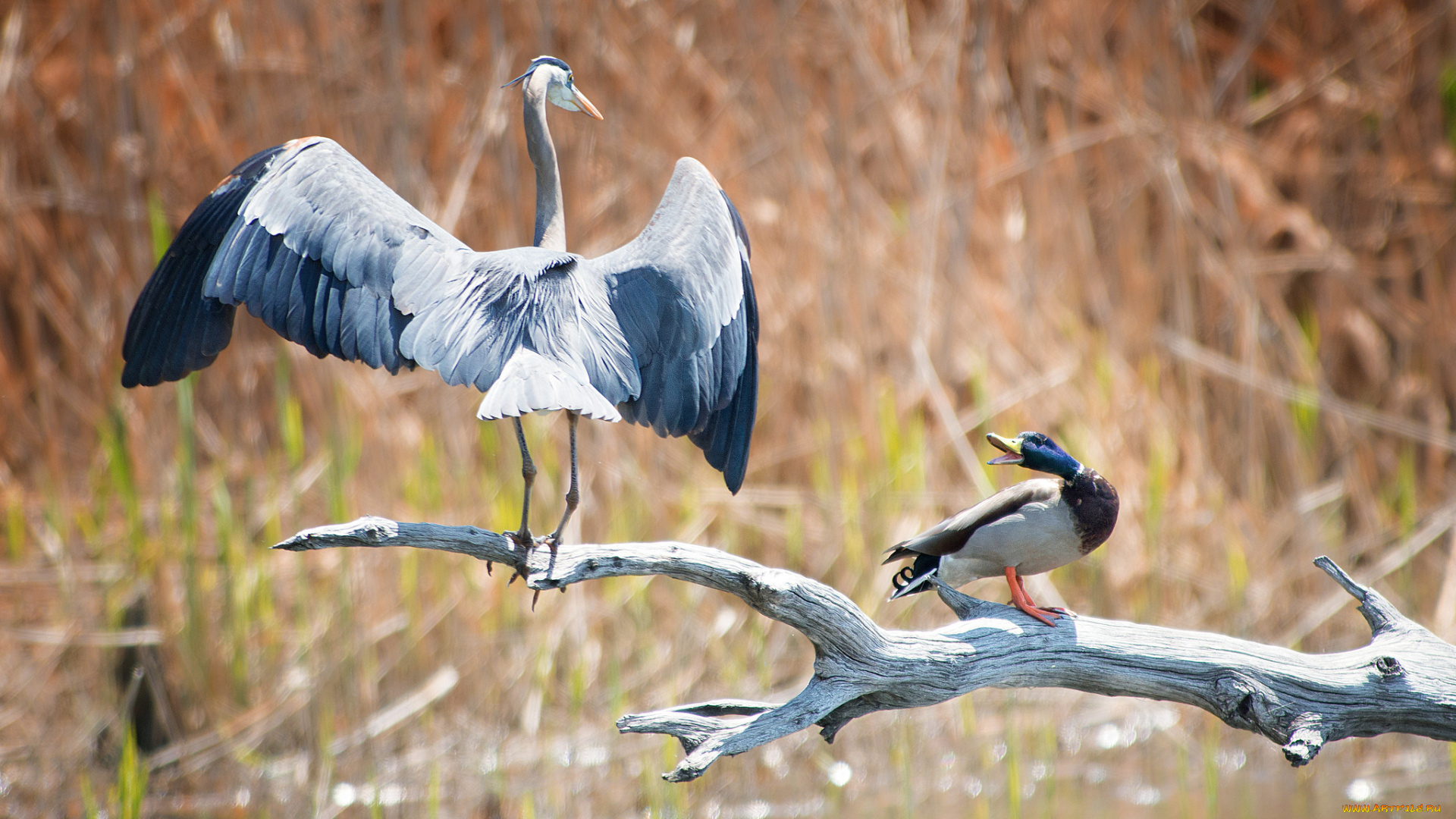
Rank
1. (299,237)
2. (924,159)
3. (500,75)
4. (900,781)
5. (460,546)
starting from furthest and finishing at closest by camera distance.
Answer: (924,159)
(500,75)
(900,781)
(299,237)
(460,546)

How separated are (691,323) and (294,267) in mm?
961

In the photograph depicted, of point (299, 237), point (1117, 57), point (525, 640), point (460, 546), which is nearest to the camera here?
point (460, 546)

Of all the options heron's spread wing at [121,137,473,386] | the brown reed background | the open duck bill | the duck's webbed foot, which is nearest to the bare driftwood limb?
the duck's webbed foot

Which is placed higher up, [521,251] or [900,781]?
[521,251]

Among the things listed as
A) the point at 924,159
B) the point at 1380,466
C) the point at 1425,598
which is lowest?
the point at 1425,598

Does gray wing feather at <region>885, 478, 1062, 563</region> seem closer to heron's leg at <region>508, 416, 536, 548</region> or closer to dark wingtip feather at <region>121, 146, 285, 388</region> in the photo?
heron's leg at <region>508, 416, 536, 548</region>

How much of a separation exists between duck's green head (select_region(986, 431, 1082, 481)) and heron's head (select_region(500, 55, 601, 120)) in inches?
58.4

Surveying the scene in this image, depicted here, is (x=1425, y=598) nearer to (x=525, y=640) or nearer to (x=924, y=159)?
(x=924, y=159)

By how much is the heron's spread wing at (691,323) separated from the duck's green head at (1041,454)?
723 millimetres

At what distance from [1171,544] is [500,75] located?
11.9 feet

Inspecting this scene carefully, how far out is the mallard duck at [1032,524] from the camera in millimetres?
2705

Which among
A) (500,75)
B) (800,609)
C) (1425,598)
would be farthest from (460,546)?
(1425,598)

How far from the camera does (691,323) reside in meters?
2.99

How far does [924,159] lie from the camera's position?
229 inches
